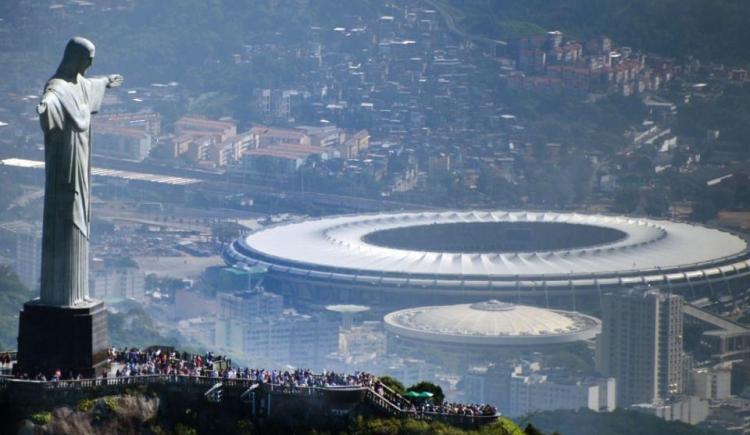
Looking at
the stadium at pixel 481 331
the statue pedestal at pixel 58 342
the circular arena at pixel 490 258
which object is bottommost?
the stadium at pixel 481 331

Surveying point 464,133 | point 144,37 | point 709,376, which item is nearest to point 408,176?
point 464,133

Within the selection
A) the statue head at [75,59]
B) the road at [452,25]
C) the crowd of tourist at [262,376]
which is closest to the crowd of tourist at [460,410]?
the crowd of tourist at [262,376]

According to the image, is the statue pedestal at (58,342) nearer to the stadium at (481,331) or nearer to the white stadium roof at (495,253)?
the stadium at (481,331)

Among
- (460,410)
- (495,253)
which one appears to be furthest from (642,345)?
(460,410)

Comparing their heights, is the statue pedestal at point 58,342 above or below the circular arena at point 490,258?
above

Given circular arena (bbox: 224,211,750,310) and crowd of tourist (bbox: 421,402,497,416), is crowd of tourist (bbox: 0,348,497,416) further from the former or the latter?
circular arena (bbox: 224,211,750,310)
